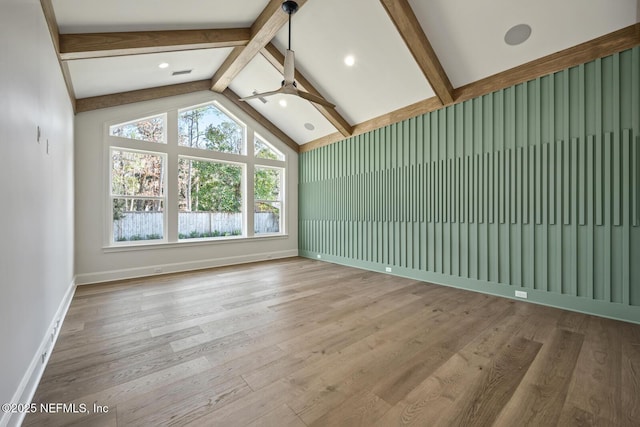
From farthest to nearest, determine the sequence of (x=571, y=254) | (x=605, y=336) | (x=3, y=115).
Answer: (x=571, y=254), (x=605, y=336), (x=3, y=115)

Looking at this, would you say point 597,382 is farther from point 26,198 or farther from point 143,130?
point 143,130

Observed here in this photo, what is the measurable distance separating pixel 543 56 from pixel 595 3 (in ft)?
2.08

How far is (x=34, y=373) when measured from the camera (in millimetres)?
1802

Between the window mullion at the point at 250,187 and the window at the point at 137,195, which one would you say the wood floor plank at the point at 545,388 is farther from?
the window at the point at 137,195

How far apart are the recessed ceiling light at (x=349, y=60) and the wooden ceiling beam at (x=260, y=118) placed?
280 centimetres

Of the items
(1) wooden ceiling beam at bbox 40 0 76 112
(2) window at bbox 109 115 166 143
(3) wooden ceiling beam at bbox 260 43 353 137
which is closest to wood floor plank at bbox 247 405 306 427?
(1) wooden ceiling beam at bbox 40 0 76 112

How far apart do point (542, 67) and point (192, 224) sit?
6301 mm

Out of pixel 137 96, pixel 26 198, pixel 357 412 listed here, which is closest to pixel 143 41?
pixel 137 96

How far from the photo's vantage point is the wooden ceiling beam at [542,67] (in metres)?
2.90

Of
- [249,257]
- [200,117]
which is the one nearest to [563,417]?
[249,257]

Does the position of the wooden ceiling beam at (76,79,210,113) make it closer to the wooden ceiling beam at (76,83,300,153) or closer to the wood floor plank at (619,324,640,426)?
the wooden ceiling beam at (76,83,300,153)

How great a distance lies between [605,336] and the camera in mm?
2525

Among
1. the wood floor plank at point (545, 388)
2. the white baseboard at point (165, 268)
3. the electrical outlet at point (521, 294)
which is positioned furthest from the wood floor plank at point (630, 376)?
the white baseboard at point (165, 268)

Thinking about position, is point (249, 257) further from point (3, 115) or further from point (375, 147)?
point (3, 115)
